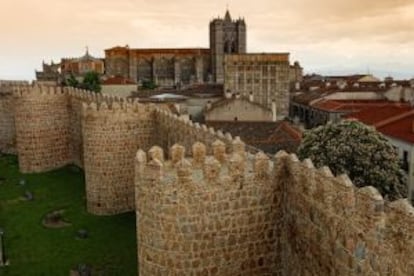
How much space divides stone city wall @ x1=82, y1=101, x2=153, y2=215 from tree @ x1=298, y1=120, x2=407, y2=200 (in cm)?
715

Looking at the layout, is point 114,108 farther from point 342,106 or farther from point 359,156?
point 342,106

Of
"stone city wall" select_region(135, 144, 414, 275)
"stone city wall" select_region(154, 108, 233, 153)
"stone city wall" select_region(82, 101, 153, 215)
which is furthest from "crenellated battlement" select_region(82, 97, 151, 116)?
"stone city wall" select_region(135, 144, 414, 275)

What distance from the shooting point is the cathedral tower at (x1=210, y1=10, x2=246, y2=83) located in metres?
107

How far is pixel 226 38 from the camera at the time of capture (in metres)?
109

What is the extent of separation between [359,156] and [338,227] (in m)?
14.0

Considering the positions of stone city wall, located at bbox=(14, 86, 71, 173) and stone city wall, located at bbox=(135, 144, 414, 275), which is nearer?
stone city wall, located at bbox=(135, 144, 414, 275)

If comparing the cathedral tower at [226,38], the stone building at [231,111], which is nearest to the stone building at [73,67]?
the cathedral tower at [226,38]

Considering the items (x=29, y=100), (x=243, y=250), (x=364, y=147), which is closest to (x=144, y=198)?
(x=243, y=250)

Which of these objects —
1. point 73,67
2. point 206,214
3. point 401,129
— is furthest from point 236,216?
point 73,67

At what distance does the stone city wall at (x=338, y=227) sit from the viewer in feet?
22.6

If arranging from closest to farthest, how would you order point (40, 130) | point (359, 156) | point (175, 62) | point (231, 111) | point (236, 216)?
point (236, 216) < point (359, 156) < point (40, 130) < point (231, 111) < point (175, 62)

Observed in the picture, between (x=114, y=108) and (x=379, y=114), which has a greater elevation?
(x=114, y=108)

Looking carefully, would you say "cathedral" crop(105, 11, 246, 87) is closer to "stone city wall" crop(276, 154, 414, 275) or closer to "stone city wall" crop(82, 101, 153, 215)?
"stone city wall" crop(82, 101, 153, 215)

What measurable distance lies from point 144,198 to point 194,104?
4033 centimetres
